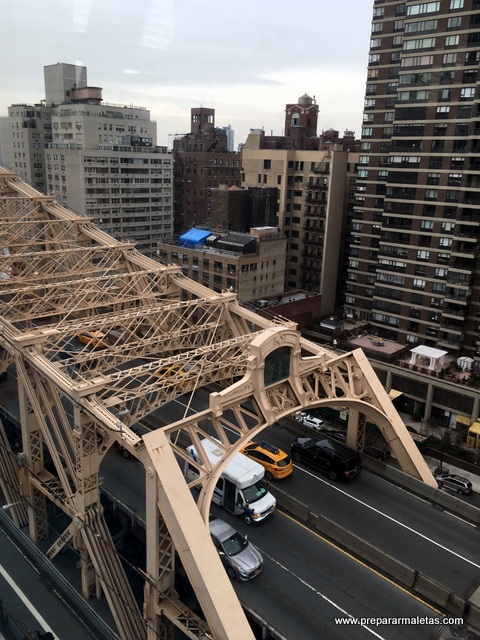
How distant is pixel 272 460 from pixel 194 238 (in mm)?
Answer: 38350

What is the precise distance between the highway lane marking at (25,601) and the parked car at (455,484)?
23.9m

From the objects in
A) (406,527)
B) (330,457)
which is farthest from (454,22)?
(406,527)

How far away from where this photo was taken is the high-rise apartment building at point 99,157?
76.8 m

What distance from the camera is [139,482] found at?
27141mm

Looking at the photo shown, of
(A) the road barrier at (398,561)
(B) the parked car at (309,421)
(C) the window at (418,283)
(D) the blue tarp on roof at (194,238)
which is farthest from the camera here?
(D) the blue tarp on roof at (194,238)

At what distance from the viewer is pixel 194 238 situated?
61156 millimetres

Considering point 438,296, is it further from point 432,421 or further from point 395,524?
point 395,524

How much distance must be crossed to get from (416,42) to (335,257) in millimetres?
26530

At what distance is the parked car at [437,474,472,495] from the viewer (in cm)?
3231

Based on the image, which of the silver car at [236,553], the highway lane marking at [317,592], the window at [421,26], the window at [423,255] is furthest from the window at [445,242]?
the silver car at [236,553]

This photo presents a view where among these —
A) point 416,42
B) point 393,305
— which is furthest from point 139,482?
point 416,42

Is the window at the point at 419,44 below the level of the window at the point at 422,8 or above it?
below

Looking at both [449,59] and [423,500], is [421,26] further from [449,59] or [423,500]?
[423,500]

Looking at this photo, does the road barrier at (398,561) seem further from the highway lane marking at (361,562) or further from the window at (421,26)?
the window at (421,26)
